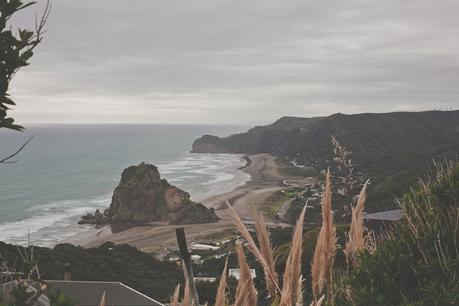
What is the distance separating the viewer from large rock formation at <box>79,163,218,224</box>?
58.5m

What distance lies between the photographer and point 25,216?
57.1 m

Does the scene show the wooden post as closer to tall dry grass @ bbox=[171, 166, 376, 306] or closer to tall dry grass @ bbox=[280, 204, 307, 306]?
tall dry grass @ bbox=[171, 166, 376, 306]

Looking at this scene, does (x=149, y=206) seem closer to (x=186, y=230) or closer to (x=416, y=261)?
(x=186, y=230)

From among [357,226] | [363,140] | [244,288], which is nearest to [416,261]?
[357,226]

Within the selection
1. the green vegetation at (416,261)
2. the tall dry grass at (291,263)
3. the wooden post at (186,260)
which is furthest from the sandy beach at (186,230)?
the wooden post at (186,260)

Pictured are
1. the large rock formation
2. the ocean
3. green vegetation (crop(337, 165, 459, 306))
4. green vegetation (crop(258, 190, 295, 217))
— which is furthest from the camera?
green vegetation (crop(258, 190, 295, 217))

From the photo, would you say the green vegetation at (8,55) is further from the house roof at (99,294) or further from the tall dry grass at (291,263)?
the house roof at (99,294)

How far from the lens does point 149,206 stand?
6216 centimetres

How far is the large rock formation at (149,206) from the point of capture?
2303 inches

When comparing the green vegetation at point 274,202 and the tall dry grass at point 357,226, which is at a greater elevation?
the tall dry grass at point 357,226

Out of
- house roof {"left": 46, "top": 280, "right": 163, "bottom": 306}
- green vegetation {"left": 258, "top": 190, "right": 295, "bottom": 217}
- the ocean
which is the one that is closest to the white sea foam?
the ocean

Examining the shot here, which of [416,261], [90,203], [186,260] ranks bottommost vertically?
[90,203]

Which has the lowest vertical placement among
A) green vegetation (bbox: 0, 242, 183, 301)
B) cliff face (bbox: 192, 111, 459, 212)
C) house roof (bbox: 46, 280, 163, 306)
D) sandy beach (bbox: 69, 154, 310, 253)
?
sandy beach (bbox: 69, 154, 310, 253)

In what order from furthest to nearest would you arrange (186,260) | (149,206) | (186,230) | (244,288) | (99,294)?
(149,206)
(186,230)
(99,294)
(244,288)
(186,260)
